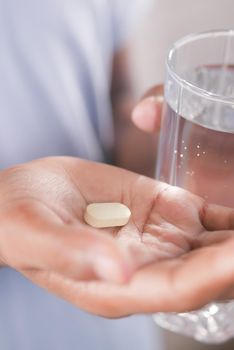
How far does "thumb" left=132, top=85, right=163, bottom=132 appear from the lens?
0.64 metres

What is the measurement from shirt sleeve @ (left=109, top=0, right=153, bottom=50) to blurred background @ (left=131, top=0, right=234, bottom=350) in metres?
0.41

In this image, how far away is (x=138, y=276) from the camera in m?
0.37

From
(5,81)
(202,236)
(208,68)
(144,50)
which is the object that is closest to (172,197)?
(202,236)

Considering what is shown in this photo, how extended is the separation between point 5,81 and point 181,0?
746 millimetres

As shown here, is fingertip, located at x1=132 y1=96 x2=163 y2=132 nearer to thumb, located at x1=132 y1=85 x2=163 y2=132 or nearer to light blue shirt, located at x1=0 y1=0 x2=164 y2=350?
thumb, located at x1=132 y1=85 x2=163 y2=132

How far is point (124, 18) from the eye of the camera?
814 mm

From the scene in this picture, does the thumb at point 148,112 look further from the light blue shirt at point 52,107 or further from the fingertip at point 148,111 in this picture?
the light blue shirt at point 52,107

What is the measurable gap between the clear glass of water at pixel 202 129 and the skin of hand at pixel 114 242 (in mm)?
50

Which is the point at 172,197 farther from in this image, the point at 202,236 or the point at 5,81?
the point at 5,81

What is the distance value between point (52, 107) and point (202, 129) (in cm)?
25

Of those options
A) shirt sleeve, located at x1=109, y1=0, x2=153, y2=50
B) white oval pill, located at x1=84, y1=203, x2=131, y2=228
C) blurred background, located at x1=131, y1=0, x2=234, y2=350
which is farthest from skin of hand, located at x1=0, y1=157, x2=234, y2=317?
blurred background, located at x1=131, y1=0, x2=234, y2=350

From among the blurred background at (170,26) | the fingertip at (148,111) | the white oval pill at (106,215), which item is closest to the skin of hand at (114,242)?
the white oval pill at (106,215)

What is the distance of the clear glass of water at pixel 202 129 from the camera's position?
1.69 ft

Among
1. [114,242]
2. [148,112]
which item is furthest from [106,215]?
[148,112]
